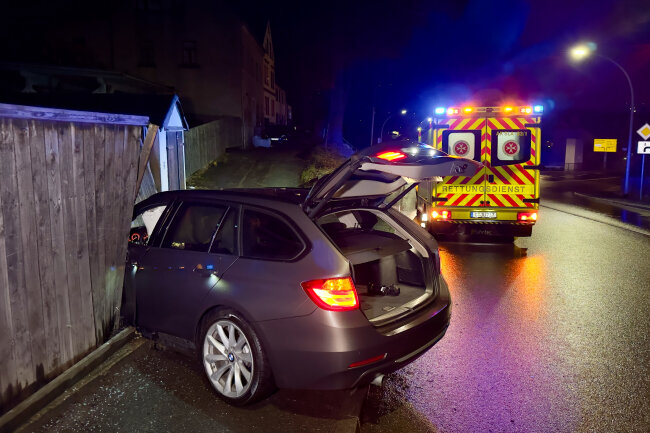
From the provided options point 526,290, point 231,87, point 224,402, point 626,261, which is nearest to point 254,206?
point 224,402

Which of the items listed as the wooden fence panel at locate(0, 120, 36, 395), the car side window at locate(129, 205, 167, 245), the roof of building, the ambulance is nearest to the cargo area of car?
the car side window at locate(129, 205, 167, 245)

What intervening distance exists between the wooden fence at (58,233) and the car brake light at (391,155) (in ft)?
8.27

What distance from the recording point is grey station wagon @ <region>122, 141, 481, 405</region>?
3547 millimetres

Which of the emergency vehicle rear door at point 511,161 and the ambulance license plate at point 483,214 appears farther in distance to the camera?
the ambulance license plate at point 483,214

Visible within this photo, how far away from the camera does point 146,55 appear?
30.9 metres

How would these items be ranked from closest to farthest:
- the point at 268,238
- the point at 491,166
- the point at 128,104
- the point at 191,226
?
the point at 268,238 → the point at 191,226 → the point at 491,166 → the point at 128,104

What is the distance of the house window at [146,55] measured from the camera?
30.7 m

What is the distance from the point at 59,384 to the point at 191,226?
64.1 inches

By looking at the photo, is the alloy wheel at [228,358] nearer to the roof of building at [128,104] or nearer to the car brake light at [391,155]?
the car brake light at [391,155]

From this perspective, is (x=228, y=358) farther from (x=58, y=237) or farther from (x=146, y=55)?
(x=146, y=55)

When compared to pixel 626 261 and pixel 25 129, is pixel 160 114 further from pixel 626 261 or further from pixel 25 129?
pixel 626 261

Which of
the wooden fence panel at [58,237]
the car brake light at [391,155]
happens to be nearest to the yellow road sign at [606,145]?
the car brake light at [391,155]

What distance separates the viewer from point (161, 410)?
3.82 meters

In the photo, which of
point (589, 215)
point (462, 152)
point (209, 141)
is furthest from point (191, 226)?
point (209, 141)
